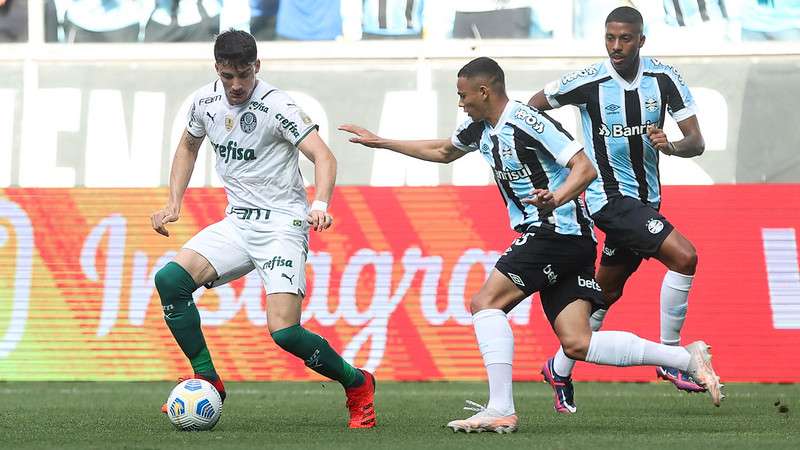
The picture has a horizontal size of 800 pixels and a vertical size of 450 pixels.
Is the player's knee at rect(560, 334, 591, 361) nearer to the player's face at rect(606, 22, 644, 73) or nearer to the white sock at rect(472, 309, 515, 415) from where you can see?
the white sock at rect(472, 309, 515, 415)

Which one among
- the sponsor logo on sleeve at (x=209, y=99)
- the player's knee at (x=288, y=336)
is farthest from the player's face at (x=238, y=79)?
the player's knee at (x=288, y=336)

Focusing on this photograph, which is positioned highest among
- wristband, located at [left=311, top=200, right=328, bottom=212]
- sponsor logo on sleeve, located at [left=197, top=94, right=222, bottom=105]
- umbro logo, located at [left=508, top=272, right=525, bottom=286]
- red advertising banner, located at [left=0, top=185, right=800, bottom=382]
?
sponsor logo on sleeve, located at [left=197, top=94, right=222, bottom=105]

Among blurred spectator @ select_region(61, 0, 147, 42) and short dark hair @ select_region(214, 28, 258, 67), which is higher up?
short dark hair @ select_region(214, 28, 258, 67)

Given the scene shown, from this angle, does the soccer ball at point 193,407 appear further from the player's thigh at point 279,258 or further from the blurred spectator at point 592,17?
the blurred spectator at point 592,17

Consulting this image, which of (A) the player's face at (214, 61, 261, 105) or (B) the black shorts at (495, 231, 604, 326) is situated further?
(A) the player's face at (214, 61, 261, 105)

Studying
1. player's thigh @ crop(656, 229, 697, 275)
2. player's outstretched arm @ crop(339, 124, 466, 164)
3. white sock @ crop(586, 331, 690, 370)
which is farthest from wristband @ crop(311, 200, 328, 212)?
player's thigh @ crop(656, 229, 697, 275)

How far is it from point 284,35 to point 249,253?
20.9ft

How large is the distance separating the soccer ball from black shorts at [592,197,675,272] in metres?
2.78

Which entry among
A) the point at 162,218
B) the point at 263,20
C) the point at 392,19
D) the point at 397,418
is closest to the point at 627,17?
the point at 397,418

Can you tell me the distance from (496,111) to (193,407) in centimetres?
216

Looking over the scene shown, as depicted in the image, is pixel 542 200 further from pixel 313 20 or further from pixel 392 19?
pixel 313 20

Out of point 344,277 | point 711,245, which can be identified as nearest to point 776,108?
point 711,245

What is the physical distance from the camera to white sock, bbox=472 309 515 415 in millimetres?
7078

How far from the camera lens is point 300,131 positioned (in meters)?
7.49
